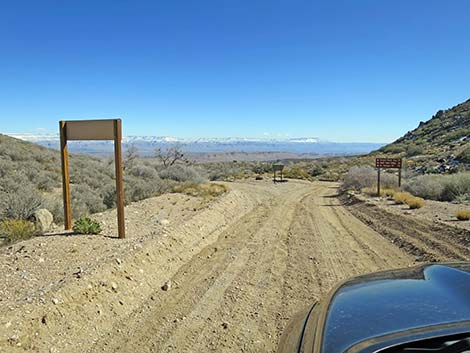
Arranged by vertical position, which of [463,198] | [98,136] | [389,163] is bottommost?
[463,198]

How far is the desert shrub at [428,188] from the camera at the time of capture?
18.7 meters

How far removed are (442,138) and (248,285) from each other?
208 ft

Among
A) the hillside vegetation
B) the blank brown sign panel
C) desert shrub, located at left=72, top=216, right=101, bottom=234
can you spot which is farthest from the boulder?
the blank brown sign panel

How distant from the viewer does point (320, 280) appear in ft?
21.7

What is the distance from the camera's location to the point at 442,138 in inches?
2343

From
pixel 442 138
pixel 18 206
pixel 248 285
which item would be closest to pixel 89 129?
pixel 18 206

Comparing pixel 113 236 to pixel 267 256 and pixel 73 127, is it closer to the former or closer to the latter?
pixel 73 127

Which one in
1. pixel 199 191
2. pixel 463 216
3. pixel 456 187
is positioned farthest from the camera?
pixel 456 187

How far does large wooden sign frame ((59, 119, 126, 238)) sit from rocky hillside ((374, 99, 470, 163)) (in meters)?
34.2

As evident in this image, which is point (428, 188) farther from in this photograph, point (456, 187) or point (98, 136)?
point (98, 136)

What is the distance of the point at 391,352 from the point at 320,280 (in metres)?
4.99

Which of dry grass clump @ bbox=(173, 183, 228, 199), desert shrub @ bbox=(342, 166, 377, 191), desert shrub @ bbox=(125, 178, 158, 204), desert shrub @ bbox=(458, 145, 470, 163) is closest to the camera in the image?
desert shrub @ bbox=(125, 178, 158, 204)

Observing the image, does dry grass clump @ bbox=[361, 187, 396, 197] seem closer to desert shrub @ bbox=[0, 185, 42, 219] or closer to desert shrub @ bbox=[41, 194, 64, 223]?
desert shrub @ bbox=[41, 194, 64, 223]

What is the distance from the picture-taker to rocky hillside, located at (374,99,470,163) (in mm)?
43888
